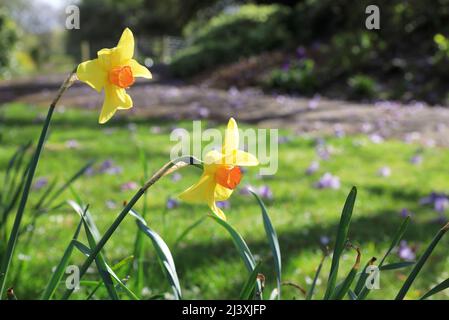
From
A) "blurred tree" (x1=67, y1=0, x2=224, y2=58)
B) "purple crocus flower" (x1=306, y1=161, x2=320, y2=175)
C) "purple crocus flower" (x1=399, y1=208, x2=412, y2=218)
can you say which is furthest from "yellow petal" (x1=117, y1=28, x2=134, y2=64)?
"blurred tree" (x1=67, y1=0, x2=224, y2=58)

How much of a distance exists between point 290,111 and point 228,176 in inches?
212

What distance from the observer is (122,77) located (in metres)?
0.86

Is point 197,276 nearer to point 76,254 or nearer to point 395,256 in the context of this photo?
point 76,254

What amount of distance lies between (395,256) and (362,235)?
0.26m

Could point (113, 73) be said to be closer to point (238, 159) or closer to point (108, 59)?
point (108, 59)

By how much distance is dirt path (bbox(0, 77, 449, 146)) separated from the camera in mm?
5141

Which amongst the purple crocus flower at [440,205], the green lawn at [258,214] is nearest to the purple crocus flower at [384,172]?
the green lawn at [258,214]

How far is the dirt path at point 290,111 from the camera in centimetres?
514

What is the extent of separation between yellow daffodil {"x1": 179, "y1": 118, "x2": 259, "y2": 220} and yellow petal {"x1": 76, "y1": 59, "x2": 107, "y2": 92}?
0.20 m

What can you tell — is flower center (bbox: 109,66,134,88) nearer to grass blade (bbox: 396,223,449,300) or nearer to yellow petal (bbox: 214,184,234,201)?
yellow petal (bbox: 214,184,234,201)

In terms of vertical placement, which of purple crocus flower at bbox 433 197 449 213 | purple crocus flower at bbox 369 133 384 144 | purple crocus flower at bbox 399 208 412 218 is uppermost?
purple crocus flower at bbox 369 133 384 144

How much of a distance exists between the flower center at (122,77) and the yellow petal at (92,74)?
0.02 meters

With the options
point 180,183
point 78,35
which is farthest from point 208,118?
point 78,35

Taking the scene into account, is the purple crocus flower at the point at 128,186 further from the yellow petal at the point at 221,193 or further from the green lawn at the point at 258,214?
the yellow petal at the point at 221,193
